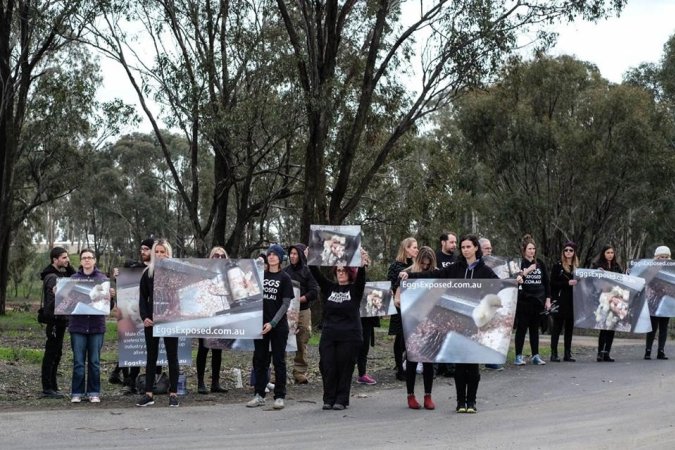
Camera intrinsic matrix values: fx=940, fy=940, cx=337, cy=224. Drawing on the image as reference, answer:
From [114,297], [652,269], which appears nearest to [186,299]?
[114,297]

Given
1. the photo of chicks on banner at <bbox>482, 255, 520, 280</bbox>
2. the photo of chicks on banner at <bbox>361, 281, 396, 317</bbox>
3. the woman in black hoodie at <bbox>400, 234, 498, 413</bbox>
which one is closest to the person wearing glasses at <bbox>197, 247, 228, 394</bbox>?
the photo of chicks on banner at <bbox>361, 281, 396, 317</bbox>

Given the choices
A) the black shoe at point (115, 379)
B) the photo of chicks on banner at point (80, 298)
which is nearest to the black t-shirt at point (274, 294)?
the photo of chicks on banner at point (80, 298)

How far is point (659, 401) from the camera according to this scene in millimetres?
11102

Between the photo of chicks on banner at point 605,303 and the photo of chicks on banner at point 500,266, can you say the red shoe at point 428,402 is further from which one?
the photo of chicks on banner at point 500,266

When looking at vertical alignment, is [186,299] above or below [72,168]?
below

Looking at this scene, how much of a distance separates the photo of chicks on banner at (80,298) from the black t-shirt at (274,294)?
5.97 feet

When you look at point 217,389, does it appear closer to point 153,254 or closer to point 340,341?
point 153,254

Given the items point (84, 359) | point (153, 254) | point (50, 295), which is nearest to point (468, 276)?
point (153, 254)

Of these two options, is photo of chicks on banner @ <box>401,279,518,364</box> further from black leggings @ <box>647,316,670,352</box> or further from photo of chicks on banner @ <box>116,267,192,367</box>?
black leggings @ <box>647,316,670,352</box>

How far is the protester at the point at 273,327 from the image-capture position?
10875 mm

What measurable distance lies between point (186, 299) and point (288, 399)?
1795mm

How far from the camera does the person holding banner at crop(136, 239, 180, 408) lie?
35.3 ft

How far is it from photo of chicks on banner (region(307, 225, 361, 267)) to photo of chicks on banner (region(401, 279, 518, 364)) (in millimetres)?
1703

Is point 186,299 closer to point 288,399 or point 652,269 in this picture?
point 288,399
